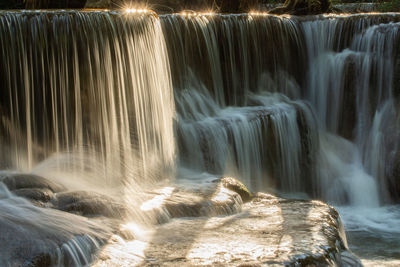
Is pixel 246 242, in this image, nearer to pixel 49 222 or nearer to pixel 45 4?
pixel 49 222

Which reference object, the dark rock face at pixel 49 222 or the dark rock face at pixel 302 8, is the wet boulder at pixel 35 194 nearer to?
the dark rock face at pixel 49 222

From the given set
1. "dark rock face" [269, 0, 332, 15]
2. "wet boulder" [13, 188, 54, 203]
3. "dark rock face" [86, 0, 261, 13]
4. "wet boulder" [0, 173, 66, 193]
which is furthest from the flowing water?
"dark rock face" [86, 0, 261, 13]

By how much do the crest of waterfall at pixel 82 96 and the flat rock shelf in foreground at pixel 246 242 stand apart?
7.02ft

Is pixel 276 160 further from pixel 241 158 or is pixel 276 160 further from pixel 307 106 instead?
pixel 307 106

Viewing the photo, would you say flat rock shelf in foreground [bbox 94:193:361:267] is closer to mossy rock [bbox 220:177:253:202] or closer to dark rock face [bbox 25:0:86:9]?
mossy rock [bbox 220:177:253:202]

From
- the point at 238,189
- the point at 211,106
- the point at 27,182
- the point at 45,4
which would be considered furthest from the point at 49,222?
the point at 45,4

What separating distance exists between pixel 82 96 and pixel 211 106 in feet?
11.5

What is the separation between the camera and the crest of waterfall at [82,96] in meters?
7.30

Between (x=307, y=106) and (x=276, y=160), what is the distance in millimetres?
1960

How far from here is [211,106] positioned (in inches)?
426

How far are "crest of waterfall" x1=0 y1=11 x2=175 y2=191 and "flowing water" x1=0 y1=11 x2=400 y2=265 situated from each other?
0.01 m

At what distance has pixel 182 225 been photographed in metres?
5.98

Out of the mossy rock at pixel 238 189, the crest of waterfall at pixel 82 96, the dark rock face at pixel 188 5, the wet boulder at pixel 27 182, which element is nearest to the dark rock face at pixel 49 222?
the wet boulder at pixel 27 182

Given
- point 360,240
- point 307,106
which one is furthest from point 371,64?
point 360,240
